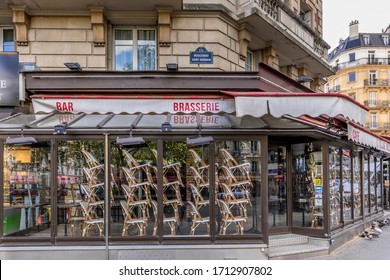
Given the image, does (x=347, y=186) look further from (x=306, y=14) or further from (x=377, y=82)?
(x=377, y=82)

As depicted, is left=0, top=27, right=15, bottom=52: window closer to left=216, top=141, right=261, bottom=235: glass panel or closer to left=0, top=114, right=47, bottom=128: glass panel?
left=0, top=114, right=47, bottom=128: glass panel

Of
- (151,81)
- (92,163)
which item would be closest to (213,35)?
(151,81)

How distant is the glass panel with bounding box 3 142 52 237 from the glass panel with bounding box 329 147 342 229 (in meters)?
7.44

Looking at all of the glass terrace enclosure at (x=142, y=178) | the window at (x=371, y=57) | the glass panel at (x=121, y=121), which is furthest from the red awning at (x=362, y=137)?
the window at (x=371, y=57)

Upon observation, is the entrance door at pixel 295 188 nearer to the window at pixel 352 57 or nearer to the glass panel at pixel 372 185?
the glass panel at pixel 372 185

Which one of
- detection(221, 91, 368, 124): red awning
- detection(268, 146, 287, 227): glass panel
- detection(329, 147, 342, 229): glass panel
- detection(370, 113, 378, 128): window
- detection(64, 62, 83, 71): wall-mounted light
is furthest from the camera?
detection(370, 113, 378, 128): window

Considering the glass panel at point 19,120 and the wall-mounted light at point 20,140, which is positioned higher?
the glass panel at point 19,120

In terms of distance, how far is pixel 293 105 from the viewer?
22.4 ft

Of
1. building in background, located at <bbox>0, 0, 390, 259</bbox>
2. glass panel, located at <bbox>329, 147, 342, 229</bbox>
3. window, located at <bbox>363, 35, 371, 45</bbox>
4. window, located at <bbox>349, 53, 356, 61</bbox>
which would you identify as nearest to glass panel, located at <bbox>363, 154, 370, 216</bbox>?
building in background, located at <bbox>0, 0, 390, 259</bbox>

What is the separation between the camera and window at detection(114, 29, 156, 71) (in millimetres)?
9586

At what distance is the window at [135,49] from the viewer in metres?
9.59

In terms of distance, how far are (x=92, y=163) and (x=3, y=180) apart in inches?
82.3

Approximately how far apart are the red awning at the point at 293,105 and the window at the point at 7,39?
24.1 ft

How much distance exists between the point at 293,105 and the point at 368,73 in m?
48.1
